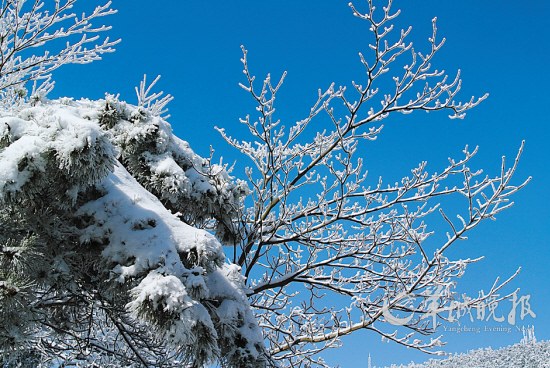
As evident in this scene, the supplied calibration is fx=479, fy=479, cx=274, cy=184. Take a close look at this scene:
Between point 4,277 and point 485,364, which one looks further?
point 485,364

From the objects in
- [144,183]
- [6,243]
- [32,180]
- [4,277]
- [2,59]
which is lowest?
[4,277]

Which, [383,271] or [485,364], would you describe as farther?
[485,364]

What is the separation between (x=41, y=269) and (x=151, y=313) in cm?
99

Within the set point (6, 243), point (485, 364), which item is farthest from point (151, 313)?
point (485, 364)

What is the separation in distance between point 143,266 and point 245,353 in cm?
117

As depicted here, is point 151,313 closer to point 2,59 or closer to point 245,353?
point 245,353

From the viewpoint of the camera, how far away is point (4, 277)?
345 cm

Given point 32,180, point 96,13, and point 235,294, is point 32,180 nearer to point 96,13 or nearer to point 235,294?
point 235,294

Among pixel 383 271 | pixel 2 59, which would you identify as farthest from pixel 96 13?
pixel 383 271

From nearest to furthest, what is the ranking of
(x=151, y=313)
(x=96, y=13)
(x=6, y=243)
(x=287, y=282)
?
(x=151, y=313)
(x=6, y=243)
(x=96, y=13)
(x=287, y=282)

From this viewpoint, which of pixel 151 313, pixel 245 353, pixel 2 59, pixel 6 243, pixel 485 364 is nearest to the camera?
pixel 151 313

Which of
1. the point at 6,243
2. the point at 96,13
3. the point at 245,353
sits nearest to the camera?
the point at 6,243

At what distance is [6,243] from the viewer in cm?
367

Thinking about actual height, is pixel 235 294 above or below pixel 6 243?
above
